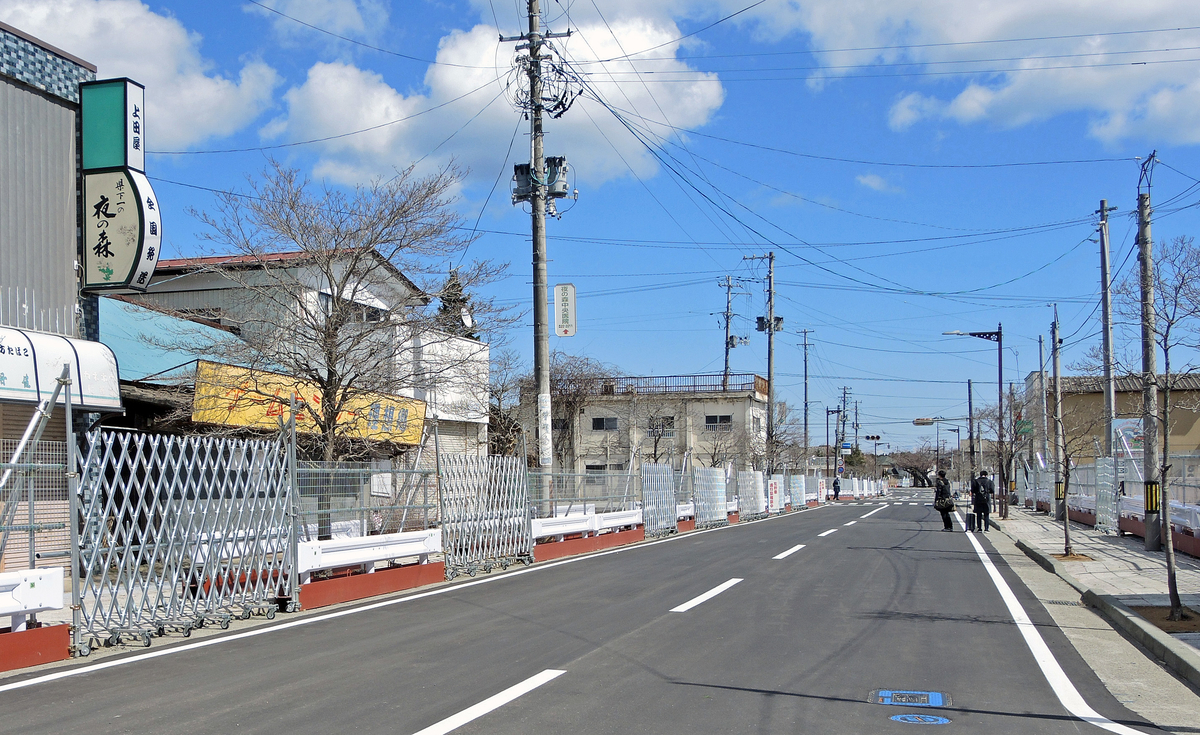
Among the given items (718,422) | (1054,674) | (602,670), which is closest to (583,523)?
(602,670)

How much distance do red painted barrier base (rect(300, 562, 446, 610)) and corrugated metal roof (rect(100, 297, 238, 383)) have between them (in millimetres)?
6375

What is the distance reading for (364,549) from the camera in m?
13.1

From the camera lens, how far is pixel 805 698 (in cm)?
683

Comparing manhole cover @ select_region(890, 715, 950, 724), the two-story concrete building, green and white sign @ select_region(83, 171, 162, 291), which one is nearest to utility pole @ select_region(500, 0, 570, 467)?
green and white sign @ select_region(83, 171, 162, 291)

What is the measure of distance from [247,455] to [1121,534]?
22830 mm

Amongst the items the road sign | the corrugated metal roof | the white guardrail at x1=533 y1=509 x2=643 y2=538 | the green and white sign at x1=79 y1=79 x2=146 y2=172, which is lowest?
the white guardrail at x1=533 y1=509 x2=643 y2=538

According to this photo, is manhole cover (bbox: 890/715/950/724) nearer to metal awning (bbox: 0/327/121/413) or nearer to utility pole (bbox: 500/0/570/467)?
metal awning (bbox: 0/327/121/413)

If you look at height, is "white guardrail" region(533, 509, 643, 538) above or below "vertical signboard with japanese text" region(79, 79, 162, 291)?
below

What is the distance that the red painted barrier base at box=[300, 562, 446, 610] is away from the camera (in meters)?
A: 12.0

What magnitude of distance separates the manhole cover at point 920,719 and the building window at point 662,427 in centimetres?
5046

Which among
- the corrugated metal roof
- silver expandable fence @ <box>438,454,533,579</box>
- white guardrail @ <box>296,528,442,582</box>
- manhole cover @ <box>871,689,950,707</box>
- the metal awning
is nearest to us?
manhole cover @ <box>871,689,950,707</box>

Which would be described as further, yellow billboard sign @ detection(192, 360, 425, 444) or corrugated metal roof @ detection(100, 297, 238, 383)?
corrugated metal roof @ detection(100, 297, 238, 383)

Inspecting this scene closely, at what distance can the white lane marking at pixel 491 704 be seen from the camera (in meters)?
5.94

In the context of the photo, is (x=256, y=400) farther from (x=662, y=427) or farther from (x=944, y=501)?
(x=662, y=427)
